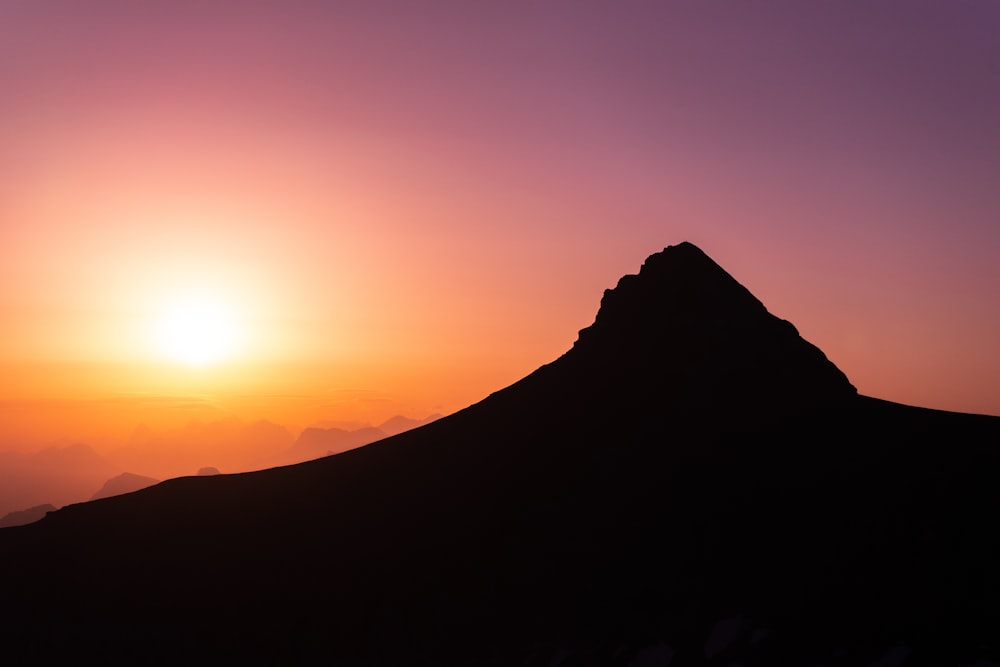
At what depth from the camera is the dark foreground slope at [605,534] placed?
104 ft

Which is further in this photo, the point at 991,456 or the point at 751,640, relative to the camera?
the point at 991,456

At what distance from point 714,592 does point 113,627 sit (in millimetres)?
41868

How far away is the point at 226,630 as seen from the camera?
49469 millimetres

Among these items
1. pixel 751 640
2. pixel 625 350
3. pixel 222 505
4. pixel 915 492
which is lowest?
pixel 751 640

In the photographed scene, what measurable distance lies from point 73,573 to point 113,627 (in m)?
9.63

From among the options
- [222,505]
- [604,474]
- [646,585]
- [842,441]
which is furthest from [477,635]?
[222,505]

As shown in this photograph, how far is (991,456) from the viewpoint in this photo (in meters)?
36.6

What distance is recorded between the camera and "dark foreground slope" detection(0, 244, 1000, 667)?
104 ft

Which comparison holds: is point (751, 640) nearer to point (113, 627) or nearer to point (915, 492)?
point (915, 492)

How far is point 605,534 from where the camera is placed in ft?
149

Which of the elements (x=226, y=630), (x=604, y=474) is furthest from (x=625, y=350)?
(x=226, y=630)

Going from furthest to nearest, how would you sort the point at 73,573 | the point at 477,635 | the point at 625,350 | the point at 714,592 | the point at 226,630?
the point at 625,350
the point at 73,573
the point at 226,630
the point at 477,635
the point at 714,592

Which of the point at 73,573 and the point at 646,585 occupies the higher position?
the point at 73,573

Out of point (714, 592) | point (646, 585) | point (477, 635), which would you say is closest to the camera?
point (714, 592)
